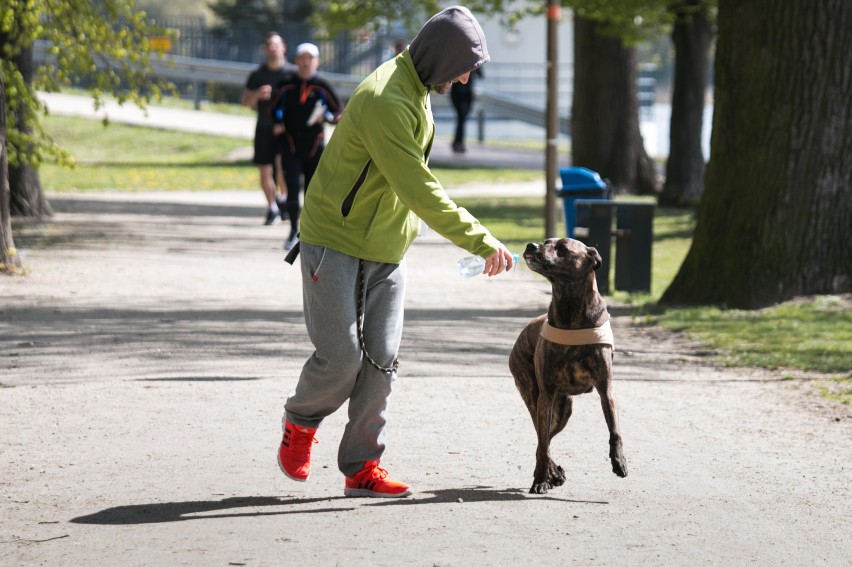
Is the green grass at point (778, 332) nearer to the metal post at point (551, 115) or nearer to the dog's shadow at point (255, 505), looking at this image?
the metal post at point (551, 115)

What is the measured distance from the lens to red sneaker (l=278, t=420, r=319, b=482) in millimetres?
5562

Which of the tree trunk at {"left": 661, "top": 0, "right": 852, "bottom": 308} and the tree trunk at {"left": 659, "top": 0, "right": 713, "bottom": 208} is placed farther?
the tree trunk at {"left": 659, "top": 0, "right": 713, "bottom": 208}

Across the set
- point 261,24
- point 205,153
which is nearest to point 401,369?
point 205,153

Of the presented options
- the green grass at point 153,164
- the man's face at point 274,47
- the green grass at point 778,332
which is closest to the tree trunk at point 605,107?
the green grass at point 153,164

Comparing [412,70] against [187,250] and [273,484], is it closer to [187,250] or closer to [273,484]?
[273,484]

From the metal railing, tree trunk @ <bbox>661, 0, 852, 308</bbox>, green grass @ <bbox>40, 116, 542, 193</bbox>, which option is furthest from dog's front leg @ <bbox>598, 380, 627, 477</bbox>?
the metal railing

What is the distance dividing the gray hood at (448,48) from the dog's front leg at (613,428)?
1319 millimetres

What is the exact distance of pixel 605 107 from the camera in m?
24.3

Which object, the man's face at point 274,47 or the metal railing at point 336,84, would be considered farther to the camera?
the metal railing at point 336,84

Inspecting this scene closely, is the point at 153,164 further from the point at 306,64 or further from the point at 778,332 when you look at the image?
the point at 778,332

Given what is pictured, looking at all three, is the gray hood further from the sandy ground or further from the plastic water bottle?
the sandy ground

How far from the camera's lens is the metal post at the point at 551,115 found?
1452 cm

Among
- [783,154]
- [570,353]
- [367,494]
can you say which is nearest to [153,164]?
[783,154]

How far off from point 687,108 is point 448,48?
19.8m
